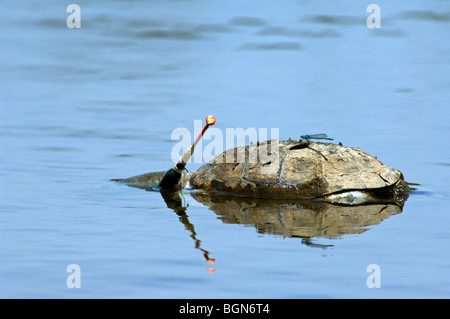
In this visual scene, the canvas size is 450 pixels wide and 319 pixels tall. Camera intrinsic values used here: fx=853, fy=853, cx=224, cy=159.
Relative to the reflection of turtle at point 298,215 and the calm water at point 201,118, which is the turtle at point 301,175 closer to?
the reflection of turtle at point 298,215

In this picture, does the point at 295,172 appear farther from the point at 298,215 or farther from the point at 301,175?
the point at 298,215

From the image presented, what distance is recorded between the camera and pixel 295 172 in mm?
8695

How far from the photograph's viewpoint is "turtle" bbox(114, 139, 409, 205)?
27.9 ft

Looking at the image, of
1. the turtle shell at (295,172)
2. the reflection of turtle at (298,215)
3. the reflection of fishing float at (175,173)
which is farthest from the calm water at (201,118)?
the turtle shell at (295,172)

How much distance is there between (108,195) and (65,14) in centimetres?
1055

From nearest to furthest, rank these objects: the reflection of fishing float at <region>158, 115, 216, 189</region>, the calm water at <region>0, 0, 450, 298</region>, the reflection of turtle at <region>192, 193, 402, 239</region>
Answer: the calm water at <region>0, 0, 450, 298</region> < the reflection of turtle at <region>192, 193, 402, 239</region> < the reflection of fishing float at <region>158, 115, 216, 189</region>

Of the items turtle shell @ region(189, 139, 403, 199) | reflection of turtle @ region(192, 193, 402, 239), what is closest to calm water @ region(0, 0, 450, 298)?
reflection of turtle @ region(192, 193, 402, 239)

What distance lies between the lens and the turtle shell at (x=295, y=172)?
8.53m

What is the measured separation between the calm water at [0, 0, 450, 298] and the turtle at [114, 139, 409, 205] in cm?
39

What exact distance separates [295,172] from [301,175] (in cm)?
8

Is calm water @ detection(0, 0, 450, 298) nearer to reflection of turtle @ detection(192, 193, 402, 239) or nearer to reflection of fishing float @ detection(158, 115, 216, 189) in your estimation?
reflection of turtle @ detection(192, 193, 402, 239)

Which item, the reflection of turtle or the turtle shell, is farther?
the turtle shell

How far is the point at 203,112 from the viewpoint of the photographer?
39.1ft

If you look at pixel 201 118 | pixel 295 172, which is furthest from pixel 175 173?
pixel 201 118
